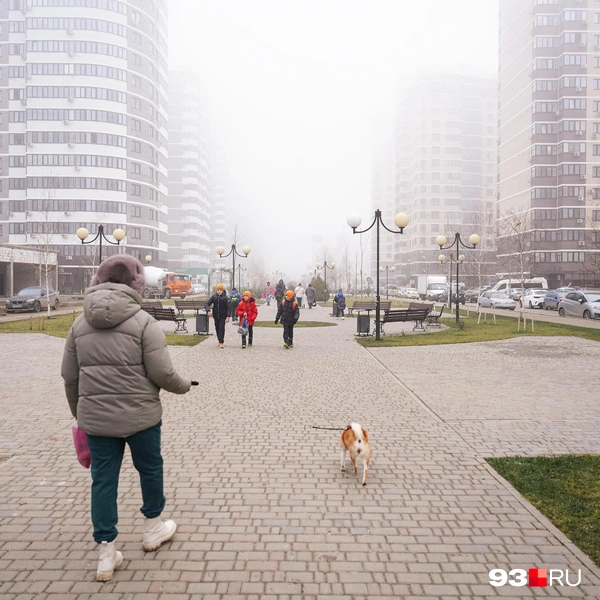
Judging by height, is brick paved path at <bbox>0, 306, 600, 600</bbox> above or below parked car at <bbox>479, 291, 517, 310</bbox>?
below

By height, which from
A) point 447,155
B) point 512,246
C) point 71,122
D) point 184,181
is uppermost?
point 447,155

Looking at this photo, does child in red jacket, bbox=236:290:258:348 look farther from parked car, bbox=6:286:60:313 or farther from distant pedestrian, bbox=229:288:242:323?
parked car, bbox=6:286:60:313

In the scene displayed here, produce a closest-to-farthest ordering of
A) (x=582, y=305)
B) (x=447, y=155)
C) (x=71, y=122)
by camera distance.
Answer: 1. (x=582, y=305)
2. (x=71, y=122)
3. (x=447, y=155)

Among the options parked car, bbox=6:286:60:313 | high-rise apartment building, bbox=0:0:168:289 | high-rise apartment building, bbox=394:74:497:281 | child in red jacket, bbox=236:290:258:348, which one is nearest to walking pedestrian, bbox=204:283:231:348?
Result: child in red jacket, bbox=236:290:258:348

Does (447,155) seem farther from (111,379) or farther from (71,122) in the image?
(111,379)

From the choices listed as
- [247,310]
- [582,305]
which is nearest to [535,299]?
[582,305]

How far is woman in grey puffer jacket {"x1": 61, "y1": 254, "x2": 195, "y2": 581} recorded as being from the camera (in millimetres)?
3297

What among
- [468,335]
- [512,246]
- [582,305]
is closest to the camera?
[468,335]

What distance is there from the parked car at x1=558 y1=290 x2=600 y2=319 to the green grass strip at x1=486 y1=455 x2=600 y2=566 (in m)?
23.9

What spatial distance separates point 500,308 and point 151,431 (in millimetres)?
38360

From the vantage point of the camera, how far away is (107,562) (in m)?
3.27

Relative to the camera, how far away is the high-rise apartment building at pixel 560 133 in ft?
237

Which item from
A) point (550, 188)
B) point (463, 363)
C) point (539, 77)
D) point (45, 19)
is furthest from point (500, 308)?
point (45, 19)

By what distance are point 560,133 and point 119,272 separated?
82.2 meters
